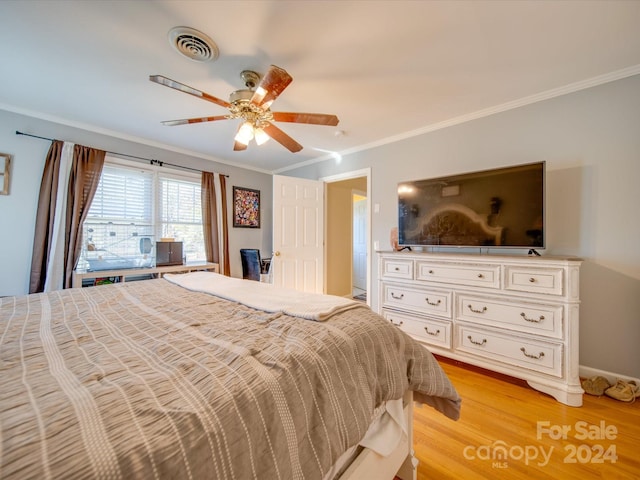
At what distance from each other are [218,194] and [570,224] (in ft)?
13.9

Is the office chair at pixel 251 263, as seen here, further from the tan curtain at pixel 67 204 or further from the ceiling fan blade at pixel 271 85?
the ceiling fan blade at pixel 271 85

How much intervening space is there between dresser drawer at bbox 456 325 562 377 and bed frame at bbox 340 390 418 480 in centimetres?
127

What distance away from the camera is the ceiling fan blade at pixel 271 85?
1.42 meters

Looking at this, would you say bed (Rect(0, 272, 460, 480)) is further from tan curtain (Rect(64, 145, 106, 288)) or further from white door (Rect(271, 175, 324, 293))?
white door (Rect(271, 175, 324, 293))

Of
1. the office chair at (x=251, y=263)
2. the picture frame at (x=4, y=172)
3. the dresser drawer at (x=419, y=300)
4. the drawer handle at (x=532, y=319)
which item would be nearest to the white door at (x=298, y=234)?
the office chair at (x=251, y=263)

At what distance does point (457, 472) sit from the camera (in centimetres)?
129

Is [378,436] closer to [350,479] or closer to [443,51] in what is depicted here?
[350,479]

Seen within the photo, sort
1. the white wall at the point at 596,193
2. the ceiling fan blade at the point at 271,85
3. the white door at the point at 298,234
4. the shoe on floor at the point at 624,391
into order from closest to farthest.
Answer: the ceiling fan blade at the point at 271,85 → the shoe on floor at the point at 624,391 → the white wall at the point at 596,193 → the white door at the point at 298,234

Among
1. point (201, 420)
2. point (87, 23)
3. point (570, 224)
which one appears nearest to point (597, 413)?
point (570, 224)

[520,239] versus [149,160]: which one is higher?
[149,160]

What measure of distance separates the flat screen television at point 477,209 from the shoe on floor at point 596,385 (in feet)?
3.58

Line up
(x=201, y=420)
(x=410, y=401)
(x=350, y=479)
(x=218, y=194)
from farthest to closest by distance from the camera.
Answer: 1. (x=218, y=194)
2. (x=410, y=401)
3. (x=350, y=479)
4. (x=201, y=420)

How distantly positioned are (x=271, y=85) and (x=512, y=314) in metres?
2.46

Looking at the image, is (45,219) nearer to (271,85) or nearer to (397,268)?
(271,85)
